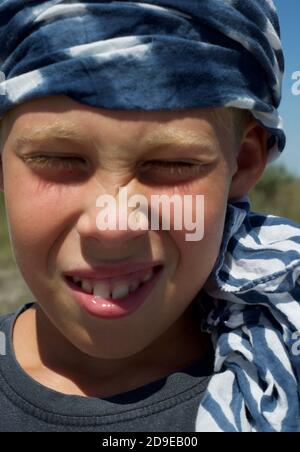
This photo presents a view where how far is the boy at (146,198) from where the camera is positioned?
41.9 inches

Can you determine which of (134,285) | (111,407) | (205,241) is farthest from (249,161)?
(111,407)

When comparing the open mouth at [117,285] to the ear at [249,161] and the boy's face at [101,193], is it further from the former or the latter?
the ear at [249,161]

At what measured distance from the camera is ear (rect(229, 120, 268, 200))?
1.30 meters

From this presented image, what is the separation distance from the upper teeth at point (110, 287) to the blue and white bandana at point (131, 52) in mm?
317

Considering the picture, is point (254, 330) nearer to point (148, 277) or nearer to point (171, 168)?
point (148, 277)

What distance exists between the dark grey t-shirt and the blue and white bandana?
55 centimetres

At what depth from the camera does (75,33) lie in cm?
108

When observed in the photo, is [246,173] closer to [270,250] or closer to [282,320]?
[270,250]

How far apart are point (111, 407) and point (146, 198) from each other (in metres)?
0.42

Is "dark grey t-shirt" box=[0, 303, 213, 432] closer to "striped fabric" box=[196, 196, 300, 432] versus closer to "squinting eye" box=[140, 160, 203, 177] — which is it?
"striped fabric" box=[196, 196, 300, 432]

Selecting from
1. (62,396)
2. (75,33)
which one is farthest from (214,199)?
(62,396)

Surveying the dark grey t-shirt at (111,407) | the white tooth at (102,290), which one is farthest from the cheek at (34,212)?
the dark grey t-shirt at (111,407)

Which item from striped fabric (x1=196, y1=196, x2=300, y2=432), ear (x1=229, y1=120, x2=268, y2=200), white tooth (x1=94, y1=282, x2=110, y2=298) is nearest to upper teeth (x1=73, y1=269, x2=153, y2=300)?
white tooth (x1=94, y1=282, x2=110, y2=298)

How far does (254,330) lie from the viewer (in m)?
1.20
